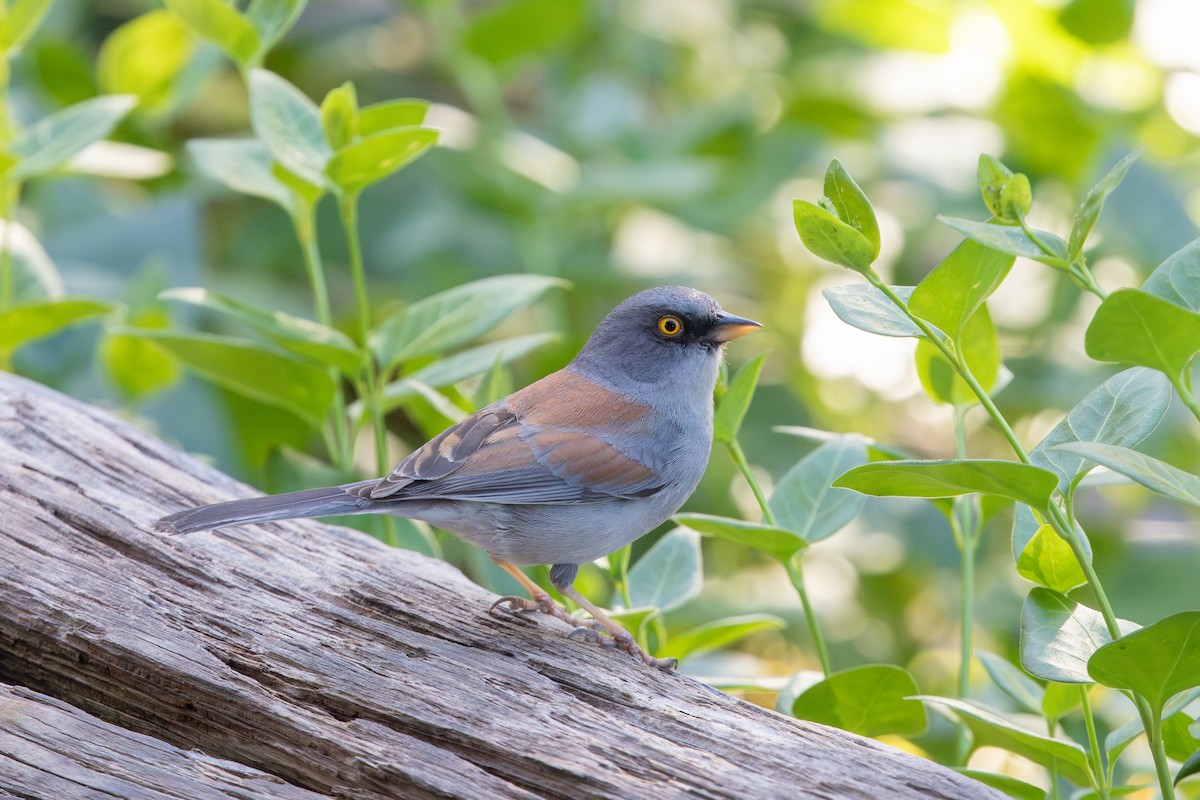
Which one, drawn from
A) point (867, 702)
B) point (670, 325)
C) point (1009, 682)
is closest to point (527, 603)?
point (867, 702)

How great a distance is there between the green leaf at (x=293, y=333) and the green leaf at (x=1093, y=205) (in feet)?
5.18

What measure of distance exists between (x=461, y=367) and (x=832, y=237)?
1.20m

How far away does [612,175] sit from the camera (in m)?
4.60

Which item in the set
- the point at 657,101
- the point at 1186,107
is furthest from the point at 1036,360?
the point at 657,101

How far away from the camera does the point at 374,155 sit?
8.43ft

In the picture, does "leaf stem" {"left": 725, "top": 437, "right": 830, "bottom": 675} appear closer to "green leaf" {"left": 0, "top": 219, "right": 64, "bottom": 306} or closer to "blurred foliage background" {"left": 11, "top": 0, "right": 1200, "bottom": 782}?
"blurred foliage background" {"left": 11, "top": 0, "right": 1200, "bottom": 782}

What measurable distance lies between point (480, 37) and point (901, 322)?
3173 mm

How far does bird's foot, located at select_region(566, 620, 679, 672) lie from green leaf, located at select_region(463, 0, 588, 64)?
2781mm

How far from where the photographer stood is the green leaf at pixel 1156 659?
68.5 inches

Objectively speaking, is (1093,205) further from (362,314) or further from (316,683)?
(362,314)

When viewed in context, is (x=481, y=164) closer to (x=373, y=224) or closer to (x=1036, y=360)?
(x=373, y=224)

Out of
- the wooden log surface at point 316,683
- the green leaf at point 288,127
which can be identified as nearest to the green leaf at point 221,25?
the green leaf at point 288,127

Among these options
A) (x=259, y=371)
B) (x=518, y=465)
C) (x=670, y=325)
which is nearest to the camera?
(x=518, y=465)

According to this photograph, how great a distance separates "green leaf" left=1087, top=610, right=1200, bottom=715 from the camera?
174 centimetres
